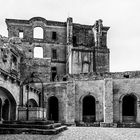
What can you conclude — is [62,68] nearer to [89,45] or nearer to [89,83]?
[89,45]

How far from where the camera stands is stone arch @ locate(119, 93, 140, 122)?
23125mm

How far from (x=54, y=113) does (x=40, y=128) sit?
1265cm

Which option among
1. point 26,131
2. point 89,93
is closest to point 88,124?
point 89,93

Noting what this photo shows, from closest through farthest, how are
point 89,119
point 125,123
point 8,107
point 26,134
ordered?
point 26,134
point 8,107
point 125,123
point 89,119

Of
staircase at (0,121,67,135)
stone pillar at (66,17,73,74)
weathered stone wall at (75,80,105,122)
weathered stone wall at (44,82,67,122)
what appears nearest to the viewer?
staircase at (0,121,67,135)

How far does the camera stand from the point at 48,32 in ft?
118

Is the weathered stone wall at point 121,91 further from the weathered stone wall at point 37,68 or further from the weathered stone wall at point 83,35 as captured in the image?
the weathered stone wall at point 83,35

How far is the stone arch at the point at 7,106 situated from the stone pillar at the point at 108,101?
9.25 m

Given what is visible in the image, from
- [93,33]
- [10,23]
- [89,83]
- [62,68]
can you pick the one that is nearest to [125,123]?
[89,83]

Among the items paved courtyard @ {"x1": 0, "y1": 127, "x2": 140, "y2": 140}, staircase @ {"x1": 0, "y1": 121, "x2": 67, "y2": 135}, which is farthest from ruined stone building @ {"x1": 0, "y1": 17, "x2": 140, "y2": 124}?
paved courtyard @ {"x1": 0, "y1": 127, "x2": 140, "y2": 140}

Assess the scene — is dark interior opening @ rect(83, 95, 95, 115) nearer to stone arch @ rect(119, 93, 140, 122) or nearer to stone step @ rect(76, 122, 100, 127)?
stone step @ rect(76, 122, 100, 127)

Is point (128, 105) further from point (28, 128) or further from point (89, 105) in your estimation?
point (28, 128)

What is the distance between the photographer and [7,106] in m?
17.5

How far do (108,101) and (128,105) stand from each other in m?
2.37
